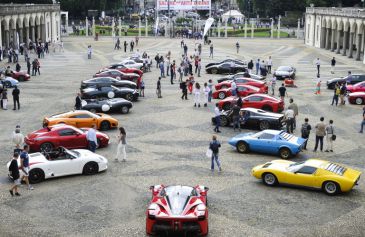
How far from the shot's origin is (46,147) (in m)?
22.7

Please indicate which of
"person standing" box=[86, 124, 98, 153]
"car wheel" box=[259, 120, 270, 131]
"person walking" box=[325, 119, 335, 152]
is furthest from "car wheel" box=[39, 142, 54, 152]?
"person walking" box=[325, 119, 335, 152]

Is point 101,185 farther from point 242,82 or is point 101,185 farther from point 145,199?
point 242,82

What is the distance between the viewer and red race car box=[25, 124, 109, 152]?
893 inches

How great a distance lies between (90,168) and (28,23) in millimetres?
53243

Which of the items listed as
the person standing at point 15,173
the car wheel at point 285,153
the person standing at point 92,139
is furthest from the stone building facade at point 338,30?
the person standing at point 15,173

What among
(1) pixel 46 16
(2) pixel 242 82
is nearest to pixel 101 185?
(2) pixel 242 82

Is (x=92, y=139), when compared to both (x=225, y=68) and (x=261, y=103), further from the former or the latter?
(x=225, y=68)

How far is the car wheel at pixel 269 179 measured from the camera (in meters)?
19.0

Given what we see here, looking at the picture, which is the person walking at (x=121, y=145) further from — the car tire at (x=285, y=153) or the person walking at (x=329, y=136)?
the person walking at (x=329, y=136)

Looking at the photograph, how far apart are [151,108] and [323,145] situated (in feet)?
37.8

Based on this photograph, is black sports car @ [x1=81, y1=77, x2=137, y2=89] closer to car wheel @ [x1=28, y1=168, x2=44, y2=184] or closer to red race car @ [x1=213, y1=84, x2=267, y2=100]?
red race car @ [x1=213, y1=84, x2=267, y2=100]

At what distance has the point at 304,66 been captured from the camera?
179ft

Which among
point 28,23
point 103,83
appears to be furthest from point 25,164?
point 28,23

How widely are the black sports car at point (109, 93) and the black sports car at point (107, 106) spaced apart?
9.65 feet
